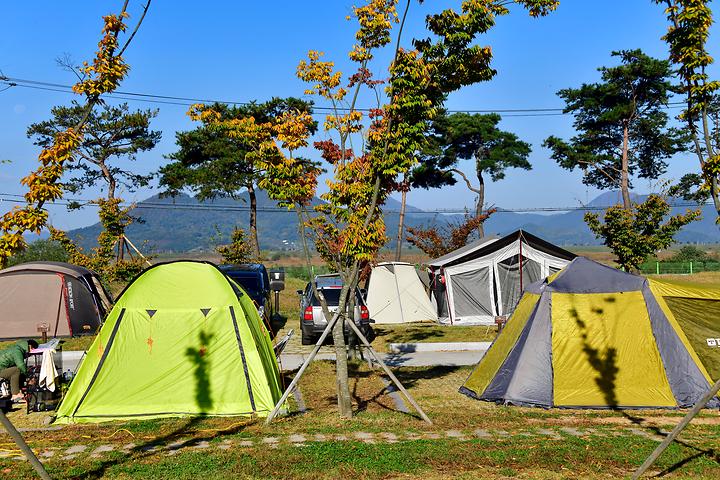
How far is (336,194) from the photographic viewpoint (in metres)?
10.9

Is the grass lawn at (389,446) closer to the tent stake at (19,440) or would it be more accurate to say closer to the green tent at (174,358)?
the green tent at (174,358)

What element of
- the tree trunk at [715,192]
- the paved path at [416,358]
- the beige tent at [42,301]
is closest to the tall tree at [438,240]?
the paved path at [416,358]

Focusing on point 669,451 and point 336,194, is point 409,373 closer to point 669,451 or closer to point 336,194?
point 336,194

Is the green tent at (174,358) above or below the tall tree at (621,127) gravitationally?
below

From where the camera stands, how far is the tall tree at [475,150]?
48750 millimetres

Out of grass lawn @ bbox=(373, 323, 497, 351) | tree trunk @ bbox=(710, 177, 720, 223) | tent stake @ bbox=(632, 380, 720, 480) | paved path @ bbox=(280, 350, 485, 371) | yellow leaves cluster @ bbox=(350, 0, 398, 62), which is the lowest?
paved path @ bbox=(280, 350, 485, 371)

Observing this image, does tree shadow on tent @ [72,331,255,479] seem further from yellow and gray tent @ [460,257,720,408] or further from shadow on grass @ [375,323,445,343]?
shadow on grass @ [375,323,445,343]

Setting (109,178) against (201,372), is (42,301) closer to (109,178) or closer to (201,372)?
(201,372)

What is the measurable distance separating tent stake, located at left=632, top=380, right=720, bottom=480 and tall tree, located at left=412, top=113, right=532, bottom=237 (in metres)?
42.0

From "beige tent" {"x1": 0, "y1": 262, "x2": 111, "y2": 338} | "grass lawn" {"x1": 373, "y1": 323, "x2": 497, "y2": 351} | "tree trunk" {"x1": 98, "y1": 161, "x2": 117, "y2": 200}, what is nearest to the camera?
"beige tent" {"x1": 0, "y1": 262, "x2": 111, "y2": 338}

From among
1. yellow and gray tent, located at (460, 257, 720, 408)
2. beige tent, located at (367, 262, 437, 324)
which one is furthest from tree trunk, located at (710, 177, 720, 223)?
beige tent, located at (367, 262, 437, 324)

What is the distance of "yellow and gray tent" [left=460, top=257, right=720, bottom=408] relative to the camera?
10.6m

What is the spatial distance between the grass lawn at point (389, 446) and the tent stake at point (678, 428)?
60 centimetres

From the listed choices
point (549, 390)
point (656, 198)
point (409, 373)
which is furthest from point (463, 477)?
point (656, 198)
